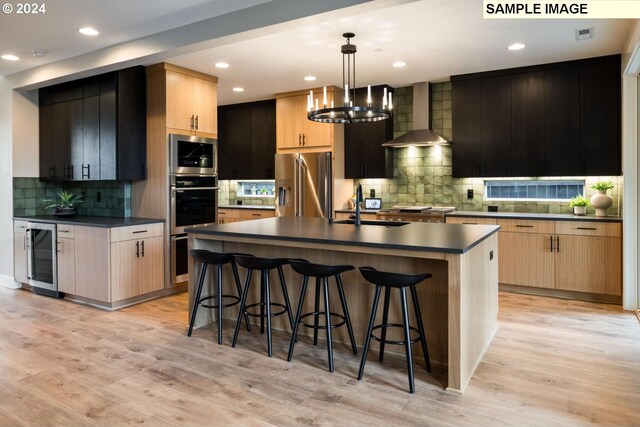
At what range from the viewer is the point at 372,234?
3268 millimetres

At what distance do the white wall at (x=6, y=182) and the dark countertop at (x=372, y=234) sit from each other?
328 cm

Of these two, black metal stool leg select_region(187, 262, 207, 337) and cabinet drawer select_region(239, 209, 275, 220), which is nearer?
black metal stool leg select_region(187, 262, 207, 337)

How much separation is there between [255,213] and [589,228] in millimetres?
4479

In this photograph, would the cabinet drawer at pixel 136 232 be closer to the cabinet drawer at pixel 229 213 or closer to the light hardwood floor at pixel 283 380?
the light hardwood floor at pixel 283 380

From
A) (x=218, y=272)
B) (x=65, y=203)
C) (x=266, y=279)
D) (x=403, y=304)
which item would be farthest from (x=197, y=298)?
(x=65, y=203)

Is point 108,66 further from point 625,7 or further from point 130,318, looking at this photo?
point 625,7

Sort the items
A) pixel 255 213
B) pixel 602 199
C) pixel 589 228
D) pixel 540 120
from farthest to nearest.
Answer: pixel 255 213, pixel 540 120, pixel 602 199, pixel 589 228

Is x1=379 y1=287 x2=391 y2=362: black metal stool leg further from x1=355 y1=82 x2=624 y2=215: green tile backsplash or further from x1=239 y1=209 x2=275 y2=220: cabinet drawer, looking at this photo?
x1=239 y1=209 x2=275 y2=220: cabinet drawer

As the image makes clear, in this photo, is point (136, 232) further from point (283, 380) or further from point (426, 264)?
point (426, 264)

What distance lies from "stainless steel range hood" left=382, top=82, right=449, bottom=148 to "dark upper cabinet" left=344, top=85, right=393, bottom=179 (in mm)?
201

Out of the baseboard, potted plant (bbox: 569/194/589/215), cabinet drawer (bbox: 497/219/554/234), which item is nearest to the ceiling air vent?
potted plant (bbox: 569/194/589/215)

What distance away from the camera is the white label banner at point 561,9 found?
3215 mm

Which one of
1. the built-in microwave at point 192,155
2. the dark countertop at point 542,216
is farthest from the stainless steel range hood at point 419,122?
the built-in microwave at point 192,155

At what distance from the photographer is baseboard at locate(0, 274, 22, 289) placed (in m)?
5.63
